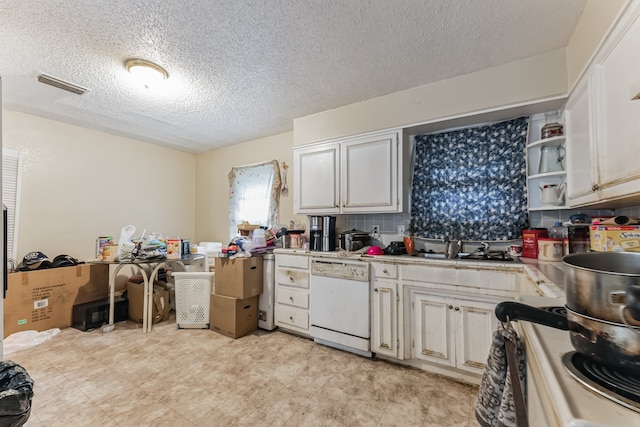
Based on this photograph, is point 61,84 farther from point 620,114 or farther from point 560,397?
point 620,114

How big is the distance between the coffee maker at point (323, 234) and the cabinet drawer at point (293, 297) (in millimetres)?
515

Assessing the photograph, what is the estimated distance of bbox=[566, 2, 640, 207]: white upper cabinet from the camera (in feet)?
3.66

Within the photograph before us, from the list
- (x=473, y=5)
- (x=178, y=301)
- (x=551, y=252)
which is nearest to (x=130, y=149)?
(x=178, y=301)

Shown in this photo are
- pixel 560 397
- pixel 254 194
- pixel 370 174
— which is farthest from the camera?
pixel 254 194

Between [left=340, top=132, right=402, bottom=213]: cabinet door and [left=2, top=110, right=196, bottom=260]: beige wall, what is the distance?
10.8 ft

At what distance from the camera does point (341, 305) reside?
Answer: 8.61ft

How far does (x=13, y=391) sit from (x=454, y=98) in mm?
3315

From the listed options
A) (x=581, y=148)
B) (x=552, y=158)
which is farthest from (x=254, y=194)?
(x=581, y=148)

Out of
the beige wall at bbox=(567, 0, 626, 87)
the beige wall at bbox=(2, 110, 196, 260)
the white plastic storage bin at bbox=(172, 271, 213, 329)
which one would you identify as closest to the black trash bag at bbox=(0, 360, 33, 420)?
the white plastic storage bin at bbox=(172, 271, 213, 329)

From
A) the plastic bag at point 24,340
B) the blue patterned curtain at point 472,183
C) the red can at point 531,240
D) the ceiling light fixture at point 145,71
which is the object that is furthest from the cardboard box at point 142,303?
the red can at point 531,240

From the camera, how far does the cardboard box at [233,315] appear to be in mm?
2908

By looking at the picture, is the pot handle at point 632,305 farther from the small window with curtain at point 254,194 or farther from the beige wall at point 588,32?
the small window with curtain at point 254,194

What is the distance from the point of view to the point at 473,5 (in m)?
1.58

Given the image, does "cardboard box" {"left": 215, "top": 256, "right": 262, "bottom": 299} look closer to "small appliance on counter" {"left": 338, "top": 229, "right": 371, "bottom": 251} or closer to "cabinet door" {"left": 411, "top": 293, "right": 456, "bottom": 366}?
"small appliance on counter" {"left": 338, "top": 229, "right": 371, "bottom": 251}
